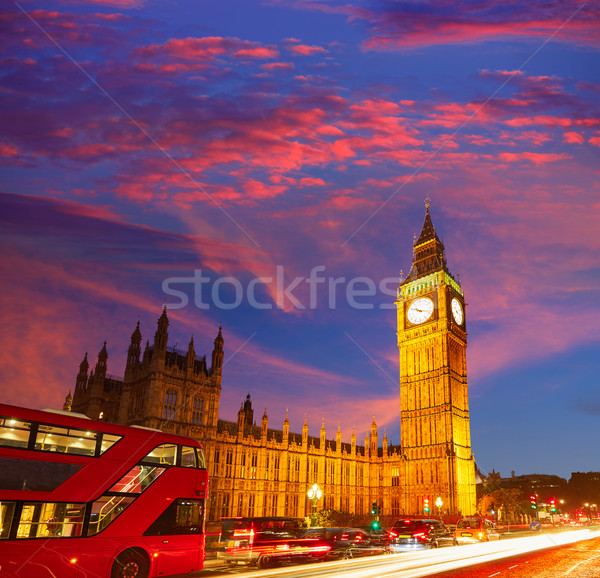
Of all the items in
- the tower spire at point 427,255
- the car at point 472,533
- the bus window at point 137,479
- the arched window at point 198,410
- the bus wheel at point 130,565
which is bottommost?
the car at point 472,533

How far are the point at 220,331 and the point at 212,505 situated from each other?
2056cm

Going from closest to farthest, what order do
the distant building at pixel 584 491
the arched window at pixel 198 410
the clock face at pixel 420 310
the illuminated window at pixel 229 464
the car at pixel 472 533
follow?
the car at pixel 472 533 → the arched window at pixel 198 410 → the illuminated window at pixel 229 464 → the clock face at pixel 420 310 → the distant building at pixel 584 491

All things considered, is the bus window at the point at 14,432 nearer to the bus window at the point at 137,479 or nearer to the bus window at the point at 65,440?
the bus window at the point at 65,440

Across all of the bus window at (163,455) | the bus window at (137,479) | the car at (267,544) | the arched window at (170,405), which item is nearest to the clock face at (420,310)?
the arched window at (170,405)

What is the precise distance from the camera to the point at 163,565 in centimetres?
1619

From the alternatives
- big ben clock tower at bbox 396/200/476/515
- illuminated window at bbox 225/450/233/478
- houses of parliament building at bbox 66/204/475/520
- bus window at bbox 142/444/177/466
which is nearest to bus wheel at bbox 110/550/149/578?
bus window at bbox 142/444/177/466

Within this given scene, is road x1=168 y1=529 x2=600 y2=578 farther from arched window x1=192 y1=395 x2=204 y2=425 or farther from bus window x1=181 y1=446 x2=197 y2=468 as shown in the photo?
arched window x1=192 y1=395 x2=204 y2=425

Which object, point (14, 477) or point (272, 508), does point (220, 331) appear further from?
point (14, 477)

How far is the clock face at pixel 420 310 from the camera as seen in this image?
88.1m

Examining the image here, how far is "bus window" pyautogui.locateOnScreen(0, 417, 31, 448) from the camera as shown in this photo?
44.7ft

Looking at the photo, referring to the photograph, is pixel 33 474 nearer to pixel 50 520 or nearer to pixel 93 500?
pixel 50 520

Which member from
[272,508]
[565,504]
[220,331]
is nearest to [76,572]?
[220,331]

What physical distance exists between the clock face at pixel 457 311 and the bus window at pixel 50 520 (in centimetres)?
8012

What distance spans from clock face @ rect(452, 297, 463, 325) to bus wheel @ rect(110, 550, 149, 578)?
78.4m
